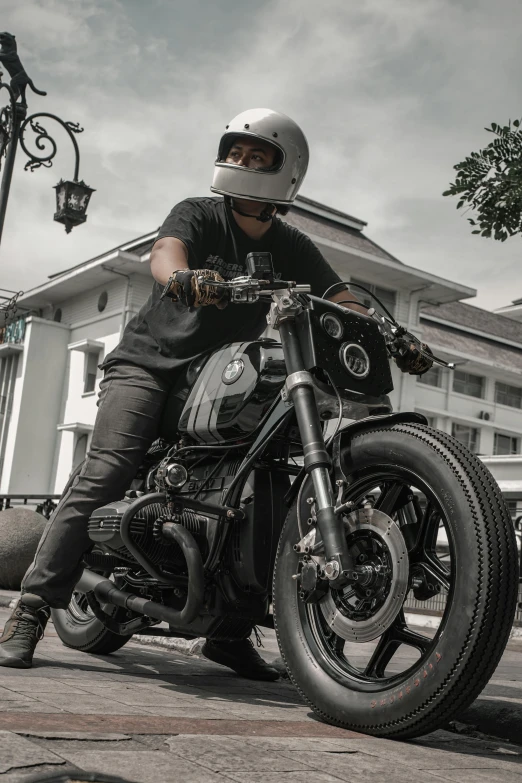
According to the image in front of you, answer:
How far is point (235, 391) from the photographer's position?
358 centimetres

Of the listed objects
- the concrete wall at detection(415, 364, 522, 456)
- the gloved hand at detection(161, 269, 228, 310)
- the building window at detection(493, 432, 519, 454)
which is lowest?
the gloved hand at detection(161, 269, 228, 310)

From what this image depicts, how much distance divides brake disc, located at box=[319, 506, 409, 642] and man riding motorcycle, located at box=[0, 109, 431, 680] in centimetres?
125

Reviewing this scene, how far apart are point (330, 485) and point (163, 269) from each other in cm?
122

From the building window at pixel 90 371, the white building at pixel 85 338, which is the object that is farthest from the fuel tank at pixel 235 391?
the building window at pixel 90 371

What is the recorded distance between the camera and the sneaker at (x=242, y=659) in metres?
4.35

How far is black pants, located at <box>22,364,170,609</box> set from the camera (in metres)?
3.99

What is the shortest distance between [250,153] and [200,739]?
239 centimetres

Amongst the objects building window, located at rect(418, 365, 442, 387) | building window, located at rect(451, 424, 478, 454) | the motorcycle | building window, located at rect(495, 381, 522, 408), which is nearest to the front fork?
the motorcycle

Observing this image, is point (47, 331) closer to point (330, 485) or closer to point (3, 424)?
point (3, 424)

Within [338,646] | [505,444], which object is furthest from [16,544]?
[505,444]

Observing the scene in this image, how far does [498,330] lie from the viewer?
5212cm

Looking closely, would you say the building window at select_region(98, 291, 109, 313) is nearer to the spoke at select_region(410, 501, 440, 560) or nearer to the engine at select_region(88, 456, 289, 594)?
the engine at select_region(88, 456, 289, 594)

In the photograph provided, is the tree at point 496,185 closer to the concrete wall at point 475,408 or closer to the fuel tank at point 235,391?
the fuel tank at point 235,391

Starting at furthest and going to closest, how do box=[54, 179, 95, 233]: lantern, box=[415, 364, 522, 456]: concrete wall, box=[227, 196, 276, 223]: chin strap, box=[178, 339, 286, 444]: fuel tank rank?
1. box=[415, 364, 522, 456]: concrete wall
2. box=[54, 179, 95, 233]: lantern
3. box=[227, 196, 276, 223]: chin strap
4. box=[178, 339, 286, 444]: fuel tank
